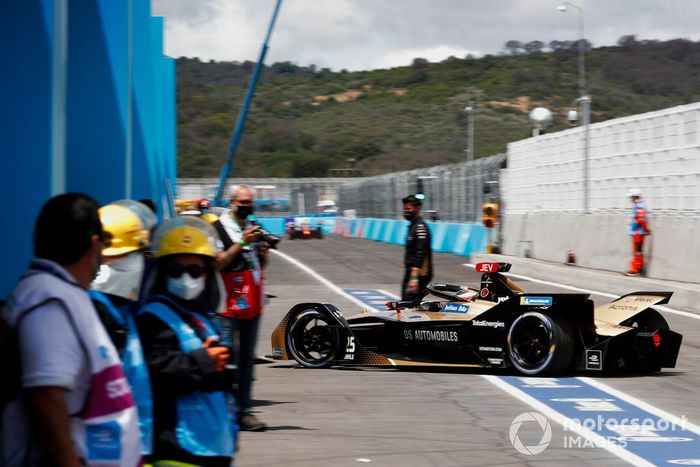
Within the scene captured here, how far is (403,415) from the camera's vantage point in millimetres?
9375

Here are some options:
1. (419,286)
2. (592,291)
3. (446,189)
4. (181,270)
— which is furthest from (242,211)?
(446,189)

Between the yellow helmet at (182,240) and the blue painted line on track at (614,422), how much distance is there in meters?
3.91

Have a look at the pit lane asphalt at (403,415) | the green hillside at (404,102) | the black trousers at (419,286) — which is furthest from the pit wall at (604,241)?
the green hillside at (404,102)

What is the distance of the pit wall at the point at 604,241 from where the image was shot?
2212 cm

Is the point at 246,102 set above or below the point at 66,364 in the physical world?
above

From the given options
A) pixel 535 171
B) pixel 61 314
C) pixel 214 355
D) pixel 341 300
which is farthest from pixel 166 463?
pixel 535 171

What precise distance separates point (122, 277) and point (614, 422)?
5.22 metres

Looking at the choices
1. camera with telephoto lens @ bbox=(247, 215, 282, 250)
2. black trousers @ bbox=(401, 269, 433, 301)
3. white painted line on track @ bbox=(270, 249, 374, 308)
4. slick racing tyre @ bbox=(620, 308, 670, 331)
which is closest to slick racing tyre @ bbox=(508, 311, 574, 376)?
slick racing tyre @ bbox=(620, 308, 670, 331)

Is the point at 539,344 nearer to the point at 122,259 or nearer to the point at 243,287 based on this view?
the point at 243,287

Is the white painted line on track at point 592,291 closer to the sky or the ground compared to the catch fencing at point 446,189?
closer to the ground

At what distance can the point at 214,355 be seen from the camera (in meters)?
4.39

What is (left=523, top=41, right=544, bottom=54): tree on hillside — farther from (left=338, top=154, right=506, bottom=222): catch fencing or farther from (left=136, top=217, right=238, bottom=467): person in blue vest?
(left=136, top=217, right=238, bottom=467): person in blue vest

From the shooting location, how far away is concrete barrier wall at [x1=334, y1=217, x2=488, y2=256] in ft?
123

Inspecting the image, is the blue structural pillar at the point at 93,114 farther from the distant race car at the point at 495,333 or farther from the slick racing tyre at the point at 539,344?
the slick racing tyre at the point at 539,344
